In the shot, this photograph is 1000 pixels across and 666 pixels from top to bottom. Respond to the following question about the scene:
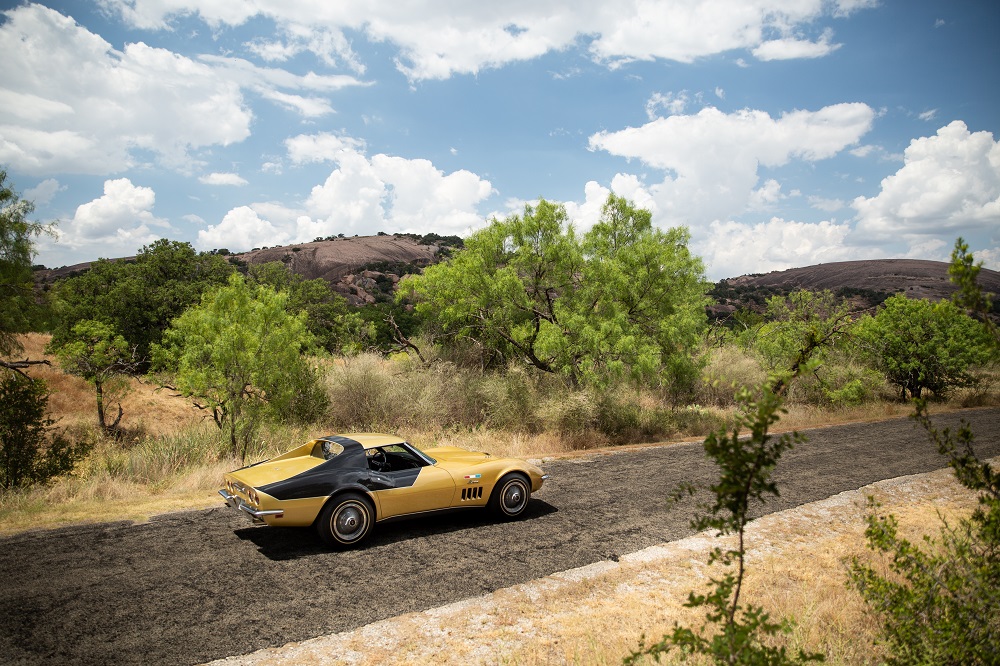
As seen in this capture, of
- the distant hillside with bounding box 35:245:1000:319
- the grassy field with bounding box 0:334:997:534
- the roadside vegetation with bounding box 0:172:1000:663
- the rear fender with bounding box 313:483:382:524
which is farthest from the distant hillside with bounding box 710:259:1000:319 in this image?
the rear fender with bounding box 313:483:382:524

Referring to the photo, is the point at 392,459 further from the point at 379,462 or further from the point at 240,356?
the point at 240,356

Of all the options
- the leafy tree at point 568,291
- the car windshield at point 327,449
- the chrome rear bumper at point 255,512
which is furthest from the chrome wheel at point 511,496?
the leafy tree at point 568,291

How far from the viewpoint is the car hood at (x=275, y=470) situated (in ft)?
21.1

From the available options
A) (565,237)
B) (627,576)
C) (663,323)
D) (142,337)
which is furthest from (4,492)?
(142,337)

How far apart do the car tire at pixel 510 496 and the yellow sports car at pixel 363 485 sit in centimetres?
1

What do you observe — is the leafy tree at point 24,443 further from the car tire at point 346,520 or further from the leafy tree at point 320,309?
the leafy tree at point 320,309

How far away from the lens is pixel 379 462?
718 centimetres

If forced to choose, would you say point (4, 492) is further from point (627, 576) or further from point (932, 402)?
point (932, 402)

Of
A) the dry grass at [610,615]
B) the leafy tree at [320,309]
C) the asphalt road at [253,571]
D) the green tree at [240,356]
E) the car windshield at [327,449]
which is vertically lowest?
the dry grass at [610,615]

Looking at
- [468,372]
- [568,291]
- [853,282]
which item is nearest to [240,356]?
[468,372]

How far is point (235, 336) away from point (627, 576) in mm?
9082

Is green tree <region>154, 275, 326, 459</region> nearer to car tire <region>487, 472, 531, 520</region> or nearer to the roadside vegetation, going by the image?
the roadside vegetation

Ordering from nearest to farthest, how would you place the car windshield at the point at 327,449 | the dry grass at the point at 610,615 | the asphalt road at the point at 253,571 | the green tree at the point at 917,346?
the dry grass at the point at 610,615
the asphalt road at the point at 253,571
the car windshield at the point at 327,449
the green tree at the point at 917,346

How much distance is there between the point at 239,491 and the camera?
6.61 m
